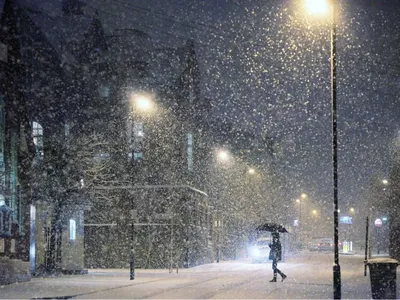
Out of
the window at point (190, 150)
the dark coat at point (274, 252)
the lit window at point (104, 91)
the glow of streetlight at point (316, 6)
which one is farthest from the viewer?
the window at point (190, 150)

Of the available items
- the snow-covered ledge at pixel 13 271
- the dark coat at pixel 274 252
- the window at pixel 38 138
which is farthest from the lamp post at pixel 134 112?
the dark coat at pixel 274 252

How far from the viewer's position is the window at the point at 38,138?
3409cm

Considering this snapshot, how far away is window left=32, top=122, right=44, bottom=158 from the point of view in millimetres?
34094

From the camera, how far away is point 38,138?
119ft

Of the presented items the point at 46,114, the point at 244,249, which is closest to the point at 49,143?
the point at 46,114

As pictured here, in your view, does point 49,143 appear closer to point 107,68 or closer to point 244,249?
point 107,68

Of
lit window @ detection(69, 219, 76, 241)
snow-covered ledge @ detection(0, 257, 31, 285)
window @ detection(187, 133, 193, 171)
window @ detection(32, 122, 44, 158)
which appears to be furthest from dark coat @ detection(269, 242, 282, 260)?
window @ detection(187, 133, 193, 171)

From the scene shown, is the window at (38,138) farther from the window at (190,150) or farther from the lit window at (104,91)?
the window at (190,150)

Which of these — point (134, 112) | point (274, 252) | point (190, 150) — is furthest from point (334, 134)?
point (190, 150)

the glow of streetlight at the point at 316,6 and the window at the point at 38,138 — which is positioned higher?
the glow of streetlight at the point at 316,6

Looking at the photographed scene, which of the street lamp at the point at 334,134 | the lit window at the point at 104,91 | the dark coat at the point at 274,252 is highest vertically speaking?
the lit window at the point at 104,91

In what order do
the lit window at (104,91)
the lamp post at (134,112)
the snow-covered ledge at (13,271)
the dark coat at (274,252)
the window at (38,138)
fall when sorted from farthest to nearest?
1. the lit window at (104,91)
2. the window at (38,138)
3. the lamp post at (134,112)
4. the dark coat at (274,252)
5. the snow-covered ledge at (13,271)

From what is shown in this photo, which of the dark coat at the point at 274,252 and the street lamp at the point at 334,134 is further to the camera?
the dark coat at the point at 274,252

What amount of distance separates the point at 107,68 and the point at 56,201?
54.1 feet
